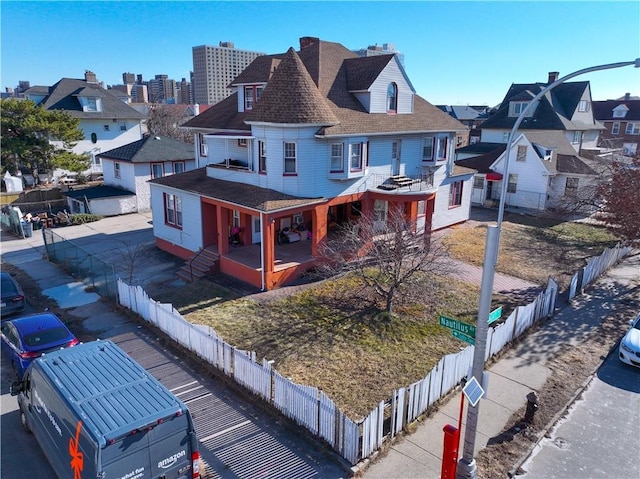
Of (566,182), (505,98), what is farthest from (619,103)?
(566,182)

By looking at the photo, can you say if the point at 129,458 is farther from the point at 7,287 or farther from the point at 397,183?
the point at 397,183

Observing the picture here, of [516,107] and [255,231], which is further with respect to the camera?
[516,107]

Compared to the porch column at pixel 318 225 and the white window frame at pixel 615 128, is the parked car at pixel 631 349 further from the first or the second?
the white window frame at pixel 615 128

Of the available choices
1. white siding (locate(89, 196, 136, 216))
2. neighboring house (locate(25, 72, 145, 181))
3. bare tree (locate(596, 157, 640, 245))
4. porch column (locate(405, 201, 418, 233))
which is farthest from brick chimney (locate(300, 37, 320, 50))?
neighboring house (locate(25, 72, 145, 181))

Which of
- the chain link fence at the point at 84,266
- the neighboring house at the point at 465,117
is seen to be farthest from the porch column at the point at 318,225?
the neighboring house at the point at 465,117

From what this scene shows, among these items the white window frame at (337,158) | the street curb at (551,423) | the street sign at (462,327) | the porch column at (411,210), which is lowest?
the street curb at (551,423)

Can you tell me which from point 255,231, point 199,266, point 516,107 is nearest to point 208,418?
point 199,266
